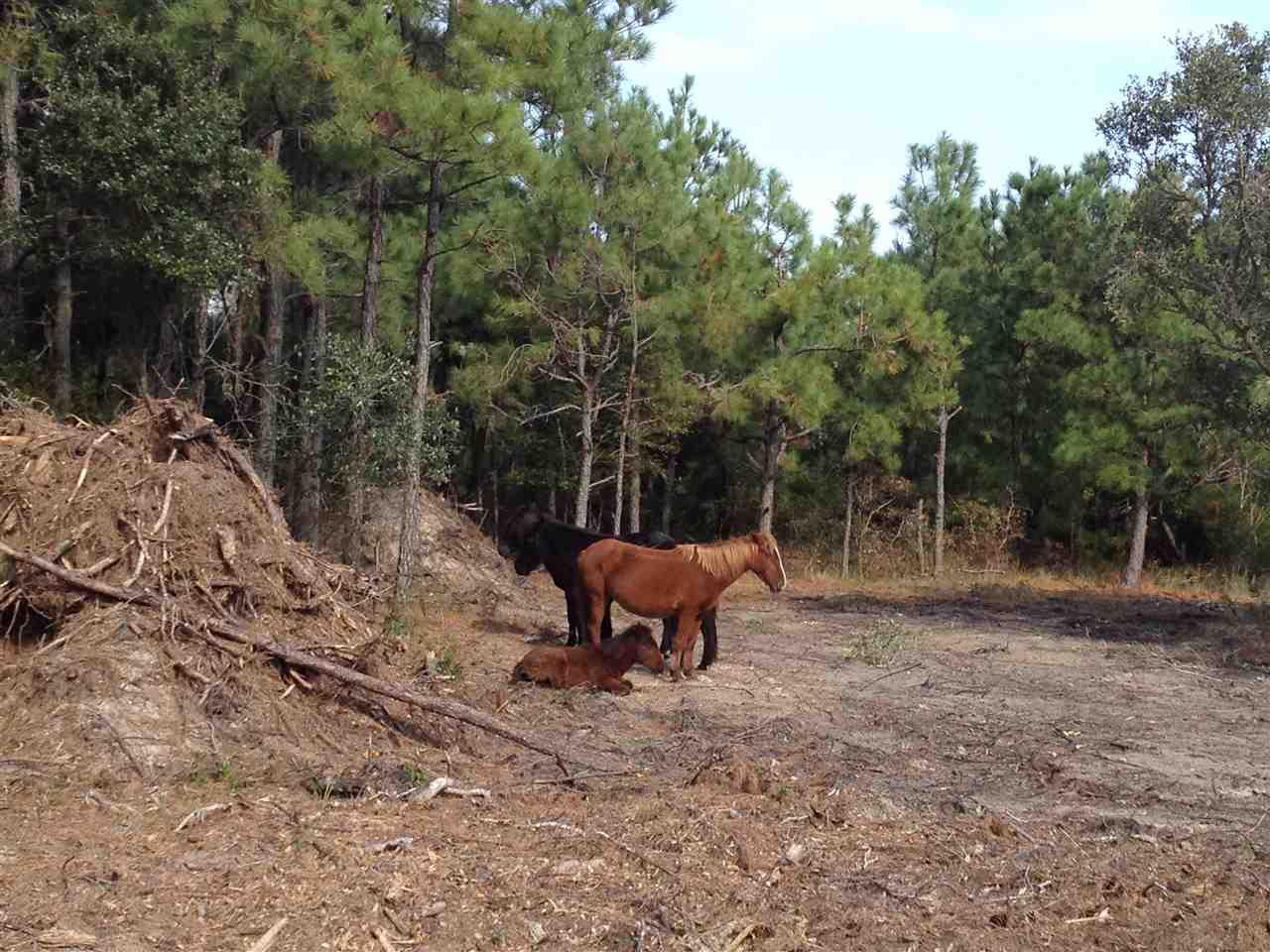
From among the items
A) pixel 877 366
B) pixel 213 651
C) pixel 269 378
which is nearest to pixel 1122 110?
pixel 877 366

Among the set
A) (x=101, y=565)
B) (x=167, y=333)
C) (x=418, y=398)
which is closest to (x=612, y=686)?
(x=101, y=565)

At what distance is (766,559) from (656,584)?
1374mm

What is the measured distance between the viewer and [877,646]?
43.8ft

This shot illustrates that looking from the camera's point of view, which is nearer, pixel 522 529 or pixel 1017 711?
pixel 1017 711

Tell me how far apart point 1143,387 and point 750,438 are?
27.4ft

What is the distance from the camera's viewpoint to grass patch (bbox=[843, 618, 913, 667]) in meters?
12.8

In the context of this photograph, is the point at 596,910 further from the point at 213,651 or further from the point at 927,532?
the point at 927,532

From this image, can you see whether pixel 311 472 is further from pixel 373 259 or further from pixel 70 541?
pixel 70 541

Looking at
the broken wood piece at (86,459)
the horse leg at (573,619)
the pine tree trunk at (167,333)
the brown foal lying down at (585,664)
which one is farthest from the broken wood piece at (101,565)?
the pine tree trunk at (167,333)

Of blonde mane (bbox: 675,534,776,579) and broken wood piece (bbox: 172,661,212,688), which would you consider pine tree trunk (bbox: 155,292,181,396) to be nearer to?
blonde mane (bbox: 675,534,776,579)

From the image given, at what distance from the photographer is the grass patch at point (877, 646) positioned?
1282 centimetres

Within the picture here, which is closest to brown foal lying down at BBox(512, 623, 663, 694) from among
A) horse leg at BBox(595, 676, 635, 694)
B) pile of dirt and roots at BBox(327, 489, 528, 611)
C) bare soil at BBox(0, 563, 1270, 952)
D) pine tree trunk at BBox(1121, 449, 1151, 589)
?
horse leg at BBox(595, 676, 635, 694)

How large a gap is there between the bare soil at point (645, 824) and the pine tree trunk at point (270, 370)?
6.25m

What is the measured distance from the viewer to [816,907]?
17.8ft
